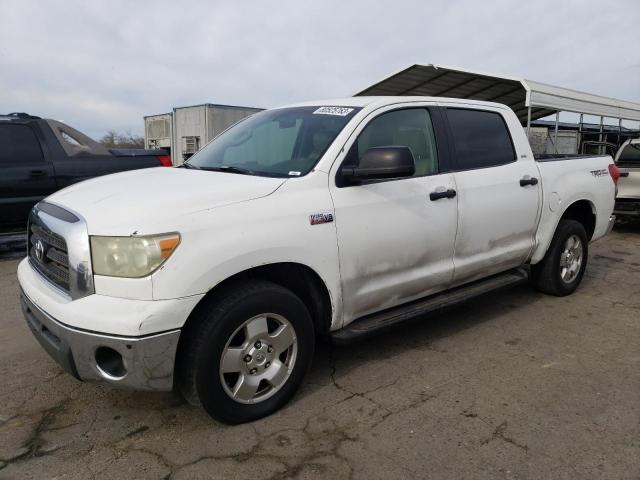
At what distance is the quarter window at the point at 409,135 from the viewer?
3.39m

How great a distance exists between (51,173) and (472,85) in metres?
9.87

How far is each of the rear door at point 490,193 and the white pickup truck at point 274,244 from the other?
16mm

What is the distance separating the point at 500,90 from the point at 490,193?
32.6 ft

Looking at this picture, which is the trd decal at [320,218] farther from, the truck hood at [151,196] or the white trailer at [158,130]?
the white trailer at [158,130]

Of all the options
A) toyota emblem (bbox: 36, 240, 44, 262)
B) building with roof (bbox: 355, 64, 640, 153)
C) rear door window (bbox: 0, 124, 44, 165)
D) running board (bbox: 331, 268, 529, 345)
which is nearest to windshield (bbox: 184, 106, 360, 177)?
running board (bbox: 331, 268, 529, 345)

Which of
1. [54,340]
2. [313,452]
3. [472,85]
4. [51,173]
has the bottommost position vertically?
[313,452]

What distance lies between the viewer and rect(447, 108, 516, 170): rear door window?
392 centimetres

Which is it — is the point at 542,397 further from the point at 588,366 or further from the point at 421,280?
the point at 421,280

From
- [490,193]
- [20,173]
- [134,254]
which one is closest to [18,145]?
[20,173]

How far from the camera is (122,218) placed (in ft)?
8.01

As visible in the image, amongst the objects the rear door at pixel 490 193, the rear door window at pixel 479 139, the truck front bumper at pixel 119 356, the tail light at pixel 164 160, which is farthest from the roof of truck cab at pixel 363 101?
the tail light at pixel 164 160

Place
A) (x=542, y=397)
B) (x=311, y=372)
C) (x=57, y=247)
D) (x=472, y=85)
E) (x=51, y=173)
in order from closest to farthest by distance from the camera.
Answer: (x=57, y=247) < (x=542, y=397) < (x=311, y=372) < (x=51, y=173) < (x=472, y=85)

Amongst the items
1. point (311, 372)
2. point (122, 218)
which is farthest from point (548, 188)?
point (122, 218)

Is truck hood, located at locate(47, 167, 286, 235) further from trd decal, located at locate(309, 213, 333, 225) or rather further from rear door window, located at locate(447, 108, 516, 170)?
rear door window, located at locate(447, 108, 516, 170)
